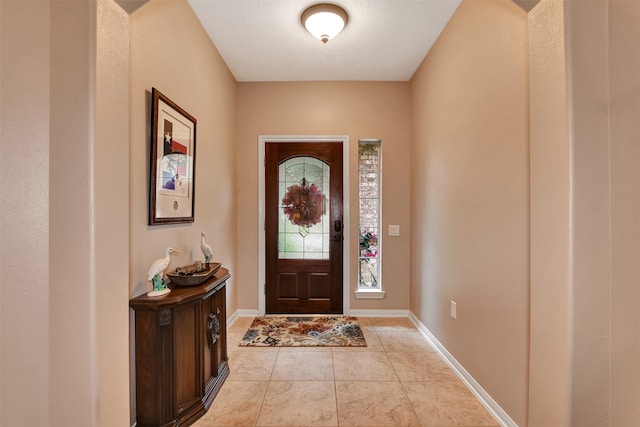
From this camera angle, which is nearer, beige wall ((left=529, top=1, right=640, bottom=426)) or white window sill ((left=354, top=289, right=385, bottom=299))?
beige wall ((left=529, top=1, right=640, bottom=426))

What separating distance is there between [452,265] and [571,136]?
135 centimetres

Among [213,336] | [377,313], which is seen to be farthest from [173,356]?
[377,313]

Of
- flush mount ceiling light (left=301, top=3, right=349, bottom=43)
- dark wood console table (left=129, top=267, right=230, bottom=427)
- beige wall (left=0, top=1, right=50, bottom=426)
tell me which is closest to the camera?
beige wall (left=0, top=1, right=50, bottom=426)

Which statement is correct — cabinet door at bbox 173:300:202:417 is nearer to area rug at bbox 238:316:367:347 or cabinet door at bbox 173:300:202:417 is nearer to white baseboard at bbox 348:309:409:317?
area rug at bbox 238:316:367:347

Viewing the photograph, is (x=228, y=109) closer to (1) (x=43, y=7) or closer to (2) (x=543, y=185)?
(1) (x=43, y=7)

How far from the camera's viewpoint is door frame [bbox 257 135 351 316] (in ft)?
11.1

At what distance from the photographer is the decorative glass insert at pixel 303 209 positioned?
3414mm

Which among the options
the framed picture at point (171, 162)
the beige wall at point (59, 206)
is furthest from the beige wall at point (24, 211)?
the framed picture at point (171, 162)

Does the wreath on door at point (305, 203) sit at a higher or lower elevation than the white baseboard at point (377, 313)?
higher

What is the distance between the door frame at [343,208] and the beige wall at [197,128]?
0.31m

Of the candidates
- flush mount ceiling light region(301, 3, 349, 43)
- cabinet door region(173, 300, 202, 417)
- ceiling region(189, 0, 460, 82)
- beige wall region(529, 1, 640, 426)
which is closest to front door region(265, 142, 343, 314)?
ceiling region(189, 0, 460, 82)

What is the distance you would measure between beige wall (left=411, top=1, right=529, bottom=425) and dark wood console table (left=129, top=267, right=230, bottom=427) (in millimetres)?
1828

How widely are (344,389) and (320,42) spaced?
3022 mm

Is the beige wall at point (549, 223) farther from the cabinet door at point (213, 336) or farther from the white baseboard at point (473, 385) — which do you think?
the cabinet door at point (213, 336)
